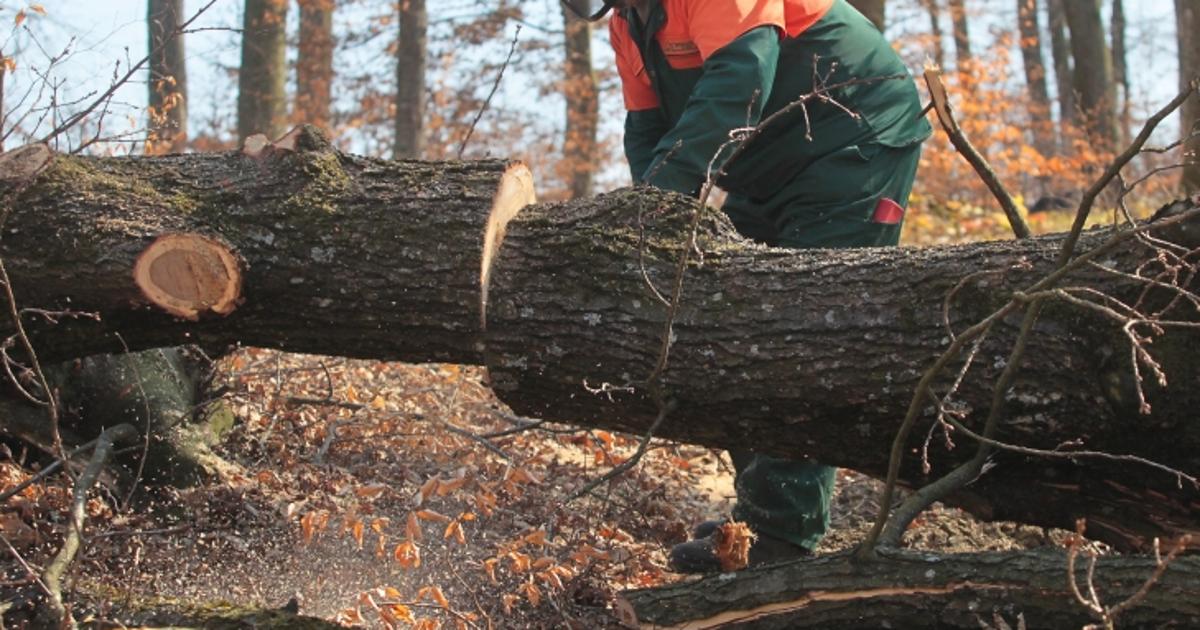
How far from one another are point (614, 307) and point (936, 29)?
Answer: 49.8ft

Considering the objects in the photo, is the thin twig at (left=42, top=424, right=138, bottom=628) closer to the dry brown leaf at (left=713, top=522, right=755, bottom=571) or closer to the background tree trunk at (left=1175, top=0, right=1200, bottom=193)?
the dry brown leaf at (left=713, top=522, right=755, bottom=571)

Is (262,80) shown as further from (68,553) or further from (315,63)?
(68,553)

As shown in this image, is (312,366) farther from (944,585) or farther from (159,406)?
(944,585)

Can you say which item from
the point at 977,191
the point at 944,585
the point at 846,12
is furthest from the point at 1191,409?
the point at 977,191

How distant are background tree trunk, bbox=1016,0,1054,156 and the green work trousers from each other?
44.3 ft

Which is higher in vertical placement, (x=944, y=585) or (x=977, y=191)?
(x=977, y=191)

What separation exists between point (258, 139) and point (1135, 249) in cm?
229

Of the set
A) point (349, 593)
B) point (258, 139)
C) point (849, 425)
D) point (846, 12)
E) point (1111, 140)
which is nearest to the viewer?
point (849, 425)

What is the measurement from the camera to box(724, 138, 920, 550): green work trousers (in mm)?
3578

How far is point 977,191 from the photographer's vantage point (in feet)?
45.3

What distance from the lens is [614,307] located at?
9.70 ft

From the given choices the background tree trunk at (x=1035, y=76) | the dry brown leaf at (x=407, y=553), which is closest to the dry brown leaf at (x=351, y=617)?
the dry brown leaf at (x=407, y=553)

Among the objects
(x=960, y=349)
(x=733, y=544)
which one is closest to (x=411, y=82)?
(x=733, y=544)

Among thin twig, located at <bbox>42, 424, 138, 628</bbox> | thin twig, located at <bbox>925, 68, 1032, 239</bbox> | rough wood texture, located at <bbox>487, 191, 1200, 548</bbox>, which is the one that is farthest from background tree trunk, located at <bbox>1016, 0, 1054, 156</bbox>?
thin twig, located at <bbox>42, 424, 138, 628</bbox>
